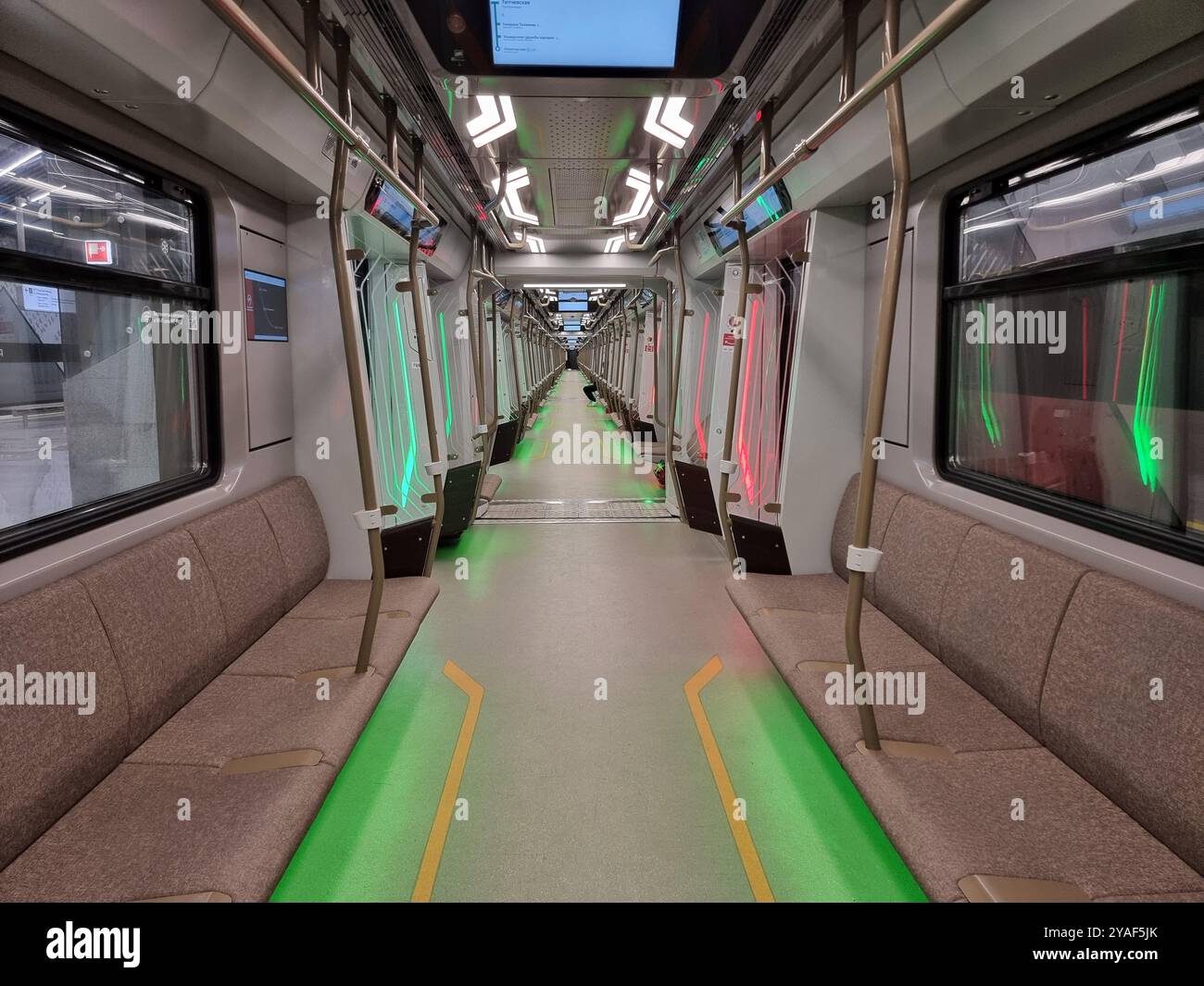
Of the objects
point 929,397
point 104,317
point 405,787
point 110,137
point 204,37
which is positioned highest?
point 204,37

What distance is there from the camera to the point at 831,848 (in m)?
2.40

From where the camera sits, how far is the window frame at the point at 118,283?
7.45 feet

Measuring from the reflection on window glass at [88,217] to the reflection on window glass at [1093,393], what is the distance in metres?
3.62

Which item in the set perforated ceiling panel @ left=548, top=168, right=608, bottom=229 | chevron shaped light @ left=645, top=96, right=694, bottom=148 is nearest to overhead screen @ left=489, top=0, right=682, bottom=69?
chevron shaped light @ left=645, top=96, right=694, bottom=148

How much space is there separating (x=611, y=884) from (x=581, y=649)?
194cm

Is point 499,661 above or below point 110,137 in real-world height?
below

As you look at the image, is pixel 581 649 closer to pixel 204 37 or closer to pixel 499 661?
pixel 499 661

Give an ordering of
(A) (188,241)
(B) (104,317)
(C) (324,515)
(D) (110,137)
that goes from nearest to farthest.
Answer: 1. (D) (110,137)
2. (B) (104,317)
3. (A) (188,241)
4. (C) (324,515)

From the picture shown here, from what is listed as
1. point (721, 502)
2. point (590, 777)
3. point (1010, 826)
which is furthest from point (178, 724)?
point (721, 502)

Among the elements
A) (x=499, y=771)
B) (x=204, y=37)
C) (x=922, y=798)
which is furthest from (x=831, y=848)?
(x=204, y=37)

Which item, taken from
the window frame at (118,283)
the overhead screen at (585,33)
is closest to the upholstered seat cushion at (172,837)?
the window frame at (118,283)

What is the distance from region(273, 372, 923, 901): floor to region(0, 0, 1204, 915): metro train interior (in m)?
0.02

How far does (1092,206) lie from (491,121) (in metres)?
2.85

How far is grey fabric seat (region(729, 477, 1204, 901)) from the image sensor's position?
1832 mm
